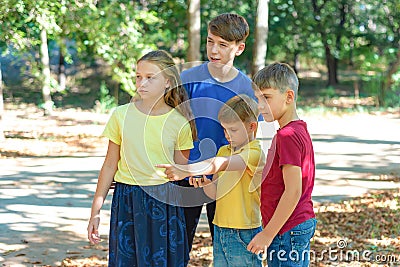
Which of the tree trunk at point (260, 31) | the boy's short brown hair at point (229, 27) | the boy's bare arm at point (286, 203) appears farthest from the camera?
the tree trunk at point (260, 31)

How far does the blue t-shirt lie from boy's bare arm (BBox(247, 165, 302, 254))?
0.74 metres

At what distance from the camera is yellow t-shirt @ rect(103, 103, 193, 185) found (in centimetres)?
302

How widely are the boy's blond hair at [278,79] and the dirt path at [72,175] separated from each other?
290 centimetres

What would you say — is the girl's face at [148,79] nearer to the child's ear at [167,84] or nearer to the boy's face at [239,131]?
the child's ear at [167,84]

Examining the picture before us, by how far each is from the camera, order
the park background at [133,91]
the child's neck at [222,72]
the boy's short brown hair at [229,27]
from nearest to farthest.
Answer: the boy's short brown hair at [229,27] → the child's neck at [222,72] → the park background at [133,91]

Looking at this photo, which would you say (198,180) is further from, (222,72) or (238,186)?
(222,72)

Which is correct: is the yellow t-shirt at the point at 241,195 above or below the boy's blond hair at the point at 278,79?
below

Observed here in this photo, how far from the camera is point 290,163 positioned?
105 inches

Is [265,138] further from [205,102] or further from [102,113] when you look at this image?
[102,113]

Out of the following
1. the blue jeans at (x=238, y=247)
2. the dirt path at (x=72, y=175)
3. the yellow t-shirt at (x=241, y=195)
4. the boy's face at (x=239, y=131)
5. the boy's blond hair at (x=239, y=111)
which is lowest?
the dirt path at (x=72, y=175)

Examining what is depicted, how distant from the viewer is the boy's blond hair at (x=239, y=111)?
2.96 metres

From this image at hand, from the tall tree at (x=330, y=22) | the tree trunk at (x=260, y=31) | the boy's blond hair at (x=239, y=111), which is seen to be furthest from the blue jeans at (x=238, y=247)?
the tall tree at (x=330, y=22)

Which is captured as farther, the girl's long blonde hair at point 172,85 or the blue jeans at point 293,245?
the girl's long blonde hair at point 172,85

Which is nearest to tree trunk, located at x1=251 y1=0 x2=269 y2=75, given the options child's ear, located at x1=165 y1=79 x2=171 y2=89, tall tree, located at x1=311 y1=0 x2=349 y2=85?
tall tree, located at x1=311 y1=0 x2=349 y2=85
